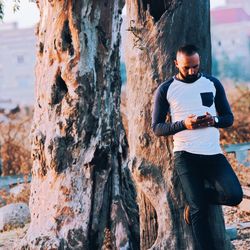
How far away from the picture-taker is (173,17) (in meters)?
6.94

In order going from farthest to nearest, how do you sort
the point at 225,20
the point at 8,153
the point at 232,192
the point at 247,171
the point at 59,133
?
the point at 225,20, the point at 8,153, the point at 247,171, the point at 59,133, the point at 232,192

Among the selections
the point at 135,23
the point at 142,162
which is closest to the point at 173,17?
the point at 135,23

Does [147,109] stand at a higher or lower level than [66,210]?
higher

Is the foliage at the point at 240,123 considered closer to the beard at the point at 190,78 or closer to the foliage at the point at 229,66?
the foliage at the point at 229,66

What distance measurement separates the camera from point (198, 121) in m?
6.20

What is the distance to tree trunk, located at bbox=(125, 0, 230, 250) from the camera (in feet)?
22.7

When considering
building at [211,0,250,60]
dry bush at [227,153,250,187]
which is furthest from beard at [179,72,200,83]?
building at [211,0,250,60]

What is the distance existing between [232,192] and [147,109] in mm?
1165

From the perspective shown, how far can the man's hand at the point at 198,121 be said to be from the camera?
620 cm

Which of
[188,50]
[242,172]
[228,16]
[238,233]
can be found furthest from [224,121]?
[228,16]

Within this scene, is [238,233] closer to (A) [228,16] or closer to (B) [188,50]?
(B) [188,50]

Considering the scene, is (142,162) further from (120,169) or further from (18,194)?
(18,194)

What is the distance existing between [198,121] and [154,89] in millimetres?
865

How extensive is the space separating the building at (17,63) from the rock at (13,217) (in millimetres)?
17981
